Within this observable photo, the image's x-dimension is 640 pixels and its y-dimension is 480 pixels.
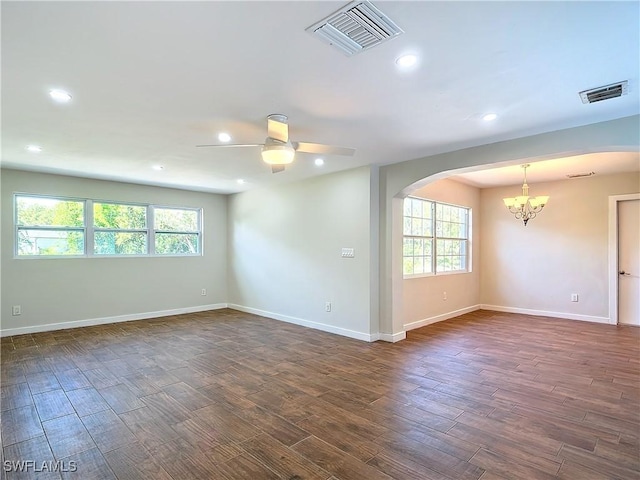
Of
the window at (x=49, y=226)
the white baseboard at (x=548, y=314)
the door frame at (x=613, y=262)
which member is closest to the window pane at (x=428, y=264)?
the white baseboard at (x=548, y=314)

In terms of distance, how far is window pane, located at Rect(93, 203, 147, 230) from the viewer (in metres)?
5.97

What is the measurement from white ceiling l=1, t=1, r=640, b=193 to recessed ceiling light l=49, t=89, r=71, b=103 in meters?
0.05

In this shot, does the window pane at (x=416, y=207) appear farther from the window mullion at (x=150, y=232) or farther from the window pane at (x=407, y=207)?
the window mullion at (x=150, y=232)

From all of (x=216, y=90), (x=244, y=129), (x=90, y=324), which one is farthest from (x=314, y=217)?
(x=90, y=324)

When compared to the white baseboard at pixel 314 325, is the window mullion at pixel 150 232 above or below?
above

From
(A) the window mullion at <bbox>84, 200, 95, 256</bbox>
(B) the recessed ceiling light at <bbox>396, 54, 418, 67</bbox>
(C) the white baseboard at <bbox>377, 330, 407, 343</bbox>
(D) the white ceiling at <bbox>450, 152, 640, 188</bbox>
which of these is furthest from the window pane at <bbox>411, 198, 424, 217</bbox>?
(A) the window mullion at <bbox>84, 200, 95, 256</bbox>

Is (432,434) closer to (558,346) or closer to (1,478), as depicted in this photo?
(1,478)

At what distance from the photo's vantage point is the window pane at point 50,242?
17.3 feet

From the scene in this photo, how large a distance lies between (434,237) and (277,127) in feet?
14.1

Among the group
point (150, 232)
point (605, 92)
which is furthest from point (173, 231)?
point (605, 92)

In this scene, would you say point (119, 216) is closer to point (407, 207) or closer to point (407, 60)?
point (407, 207)

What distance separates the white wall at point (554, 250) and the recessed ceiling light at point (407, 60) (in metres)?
5.94

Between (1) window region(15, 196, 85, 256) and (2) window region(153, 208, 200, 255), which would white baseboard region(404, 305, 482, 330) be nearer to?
(2) window region(153, 208, 200, 255)

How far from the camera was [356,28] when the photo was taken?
5.97 feet
